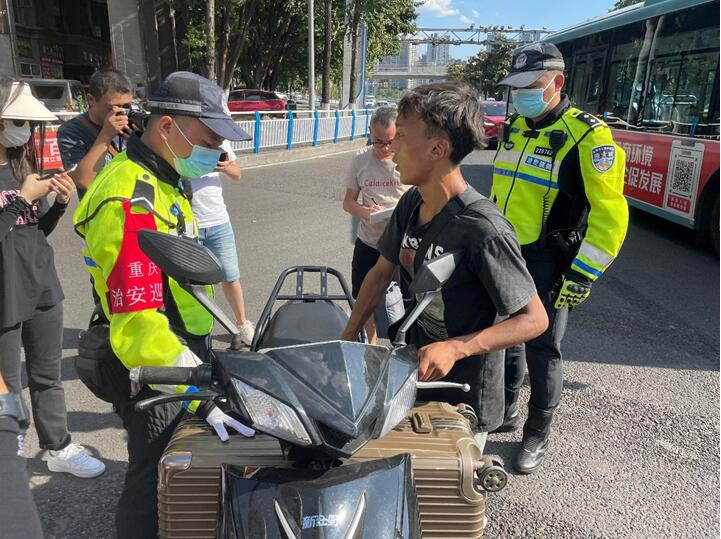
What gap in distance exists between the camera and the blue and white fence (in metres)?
14.3

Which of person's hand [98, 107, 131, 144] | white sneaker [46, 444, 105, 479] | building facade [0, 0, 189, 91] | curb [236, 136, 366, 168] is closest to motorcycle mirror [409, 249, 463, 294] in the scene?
white sneaker [46, 444, 105, 479]

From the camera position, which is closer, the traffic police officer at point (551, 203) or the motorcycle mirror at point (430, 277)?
the motorcycle mirror at point (430, 277)

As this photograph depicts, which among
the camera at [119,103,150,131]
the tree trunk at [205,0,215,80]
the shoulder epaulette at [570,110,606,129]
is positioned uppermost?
the tree trunk at [205,0,215,80]

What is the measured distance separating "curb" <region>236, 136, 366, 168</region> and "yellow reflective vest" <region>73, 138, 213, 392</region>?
9.74 meters

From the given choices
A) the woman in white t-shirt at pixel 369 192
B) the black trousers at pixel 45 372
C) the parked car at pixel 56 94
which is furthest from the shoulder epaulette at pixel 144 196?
the parked car at pixel 56 94

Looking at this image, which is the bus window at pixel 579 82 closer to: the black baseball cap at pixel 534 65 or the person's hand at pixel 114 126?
the black baseball cap at pixel 534 65

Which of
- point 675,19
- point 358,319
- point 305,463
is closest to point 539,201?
point 358,319

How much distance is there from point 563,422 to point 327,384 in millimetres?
2788

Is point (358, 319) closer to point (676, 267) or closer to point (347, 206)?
point (347, 206)

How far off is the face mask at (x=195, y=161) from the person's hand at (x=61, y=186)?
947 mm

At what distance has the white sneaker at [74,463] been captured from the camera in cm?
290

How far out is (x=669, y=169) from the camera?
7980 mm

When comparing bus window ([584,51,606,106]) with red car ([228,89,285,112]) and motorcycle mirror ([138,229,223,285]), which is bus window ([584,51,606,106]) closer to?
motorcycle mirror ([138,229,223,285])

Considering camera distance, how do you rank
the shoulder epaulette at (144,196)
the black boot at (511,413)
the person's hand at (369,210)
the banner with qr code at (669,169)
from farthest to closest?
the banner with qr code at (669,169) < the person's hand at (369,210) < the black boot at (511,413) < the shoulder epaulette at (144,196)
